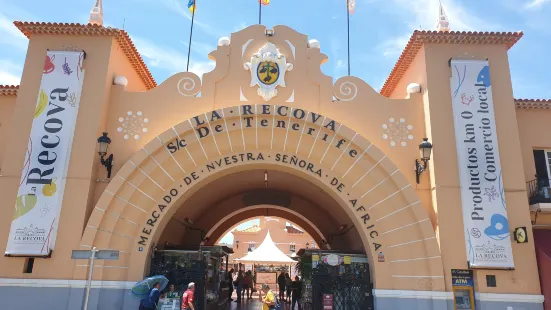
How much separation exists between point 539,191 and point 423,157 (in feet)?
10.9

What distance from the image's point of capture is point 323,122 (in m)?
11.3

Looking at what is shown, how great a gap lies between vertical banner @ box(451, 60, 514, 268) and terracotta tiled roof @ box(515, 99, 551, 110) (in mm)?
1403

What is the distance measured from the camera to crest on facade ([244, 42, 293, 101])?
39.1 ft

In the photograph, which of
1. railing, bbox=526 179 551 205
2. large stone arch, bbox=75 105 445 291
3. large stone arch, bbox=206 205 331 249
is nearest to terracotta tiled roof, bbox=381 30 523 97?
large stone arch, bbox=75 105 445 291

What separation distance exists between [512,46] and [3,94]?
14341 millimetres

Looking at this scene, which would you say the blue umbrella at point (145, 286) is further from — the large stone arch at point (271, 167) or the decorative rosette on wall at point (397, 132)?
the decorative rosette on wall at point (397, 132)

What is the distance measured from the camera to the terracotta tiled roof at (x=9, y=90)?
12258mm

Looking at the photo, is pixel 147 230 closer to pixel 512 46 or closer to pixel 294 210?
pixel 294 210

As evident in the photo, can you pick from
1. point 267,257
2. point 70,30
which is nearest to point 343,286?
point 267,257

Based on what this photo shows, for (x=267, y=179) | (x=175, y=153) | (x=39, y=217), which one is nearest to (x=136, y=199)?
(x=175, y=153)

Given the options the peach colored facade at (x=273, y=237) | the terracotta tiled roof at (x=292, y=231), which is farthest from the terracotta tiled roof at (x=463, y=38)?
the terracotta tiled roof at (x=292, y=231)

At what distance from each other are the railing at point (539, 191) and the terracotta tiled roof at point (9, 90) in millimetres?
14210

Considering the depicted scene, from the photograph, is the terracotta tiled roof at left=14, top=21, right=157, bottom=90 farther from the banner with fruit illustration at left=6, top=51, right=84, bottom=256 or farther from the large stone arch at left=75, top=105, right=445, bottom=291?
the large stone arch at left=75, top=105, right=445, bottom=291

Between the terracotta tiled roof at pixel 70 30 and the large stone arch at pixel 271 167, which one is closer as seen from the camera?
the large stone arch at pixel 271 167
